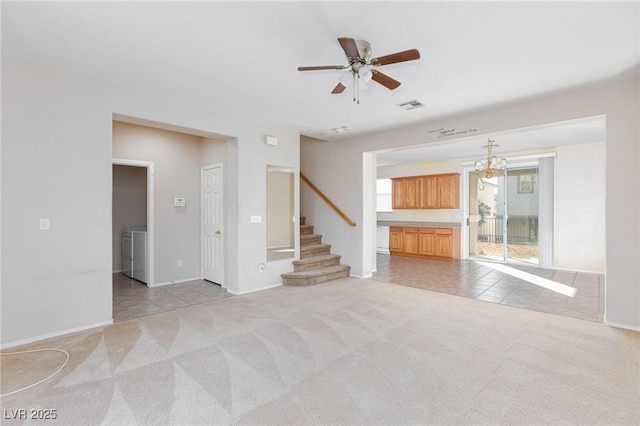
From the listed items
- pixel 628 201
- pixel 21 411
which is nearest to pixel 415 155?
pixel 628 201

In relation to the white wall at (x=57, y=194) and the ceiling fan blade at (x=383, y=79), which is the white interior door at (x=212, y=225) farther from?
the ceiling fan blade at (x=383, y=79)

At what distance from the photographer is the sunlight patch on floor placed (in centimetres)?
508

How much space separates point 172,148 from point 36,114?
7.66 ft

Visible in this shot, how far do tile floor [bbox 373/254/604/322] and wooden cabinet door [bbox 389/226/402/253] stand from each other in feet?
4.02

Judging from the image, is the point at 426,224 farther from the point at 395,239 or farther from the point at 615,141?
the point at 615,141

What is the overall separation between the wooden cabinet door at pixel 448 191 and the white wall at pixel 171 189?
637 centimetres

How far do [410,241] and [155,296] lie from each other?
669cm

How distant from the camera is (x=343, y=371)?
8.38 feet

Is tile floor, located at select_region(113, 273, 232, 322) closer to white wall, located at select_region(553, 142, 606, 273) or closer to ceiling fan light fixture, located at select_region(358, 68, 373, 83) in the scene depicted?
ceiling fan light fixture, located at select_region(358, 68, 373, 83)

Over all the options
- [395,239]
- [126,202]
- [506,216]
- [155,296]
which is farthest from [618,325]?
[126,202]

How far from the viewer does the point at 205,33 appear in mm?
2543

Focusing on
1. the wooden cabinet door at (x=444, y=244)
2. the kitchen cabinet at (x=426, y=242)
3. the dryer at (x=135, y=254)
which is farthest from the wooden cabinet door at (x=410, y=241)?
the dryer at (x=135, y=254)

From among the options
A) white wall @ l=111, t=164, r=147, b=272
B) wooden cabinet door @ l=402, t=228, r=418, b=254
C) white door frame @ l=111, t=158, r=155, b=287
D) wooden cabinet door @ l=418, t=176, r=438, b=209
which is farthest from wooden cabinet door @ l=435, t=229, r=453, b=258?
white wall @ l=111, t=164, r=147, b=272

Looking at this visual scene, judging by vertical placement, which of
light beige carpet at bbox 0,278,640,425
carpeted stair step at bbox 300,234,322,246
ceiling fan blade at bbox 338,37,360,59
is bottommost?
light beige carpet at bbox 0,278,640,425
